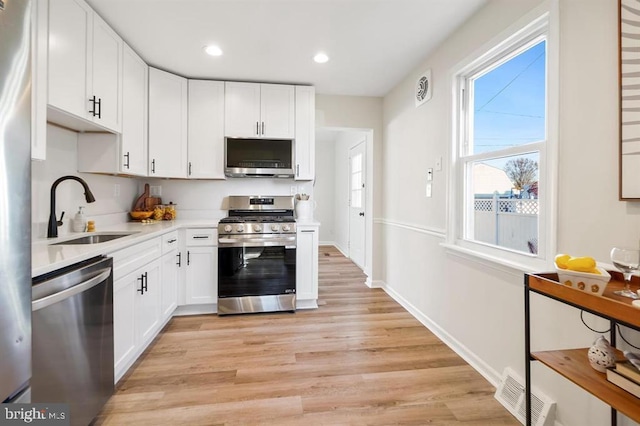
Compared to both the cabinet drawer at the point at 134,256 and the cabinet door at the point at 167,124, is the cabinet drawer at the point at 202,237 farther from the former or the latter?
the cabinet door at the point at 167,124

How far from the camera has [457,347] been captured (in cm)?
227

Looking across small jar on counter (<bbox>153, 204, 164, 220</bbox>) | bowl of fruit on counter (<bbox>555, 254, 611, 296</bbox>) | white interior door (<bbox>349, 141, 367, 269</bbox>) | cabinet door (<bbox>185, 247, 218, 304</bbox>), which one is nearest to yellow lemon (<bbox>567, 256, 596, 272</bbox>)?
bowl of fruit on counter (<bbox>555, 254, 611, 296</bbox>)

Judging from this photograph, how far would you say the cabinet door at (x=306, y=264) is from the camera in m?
3.09

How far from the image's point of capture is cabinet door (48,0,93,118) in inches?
65.3

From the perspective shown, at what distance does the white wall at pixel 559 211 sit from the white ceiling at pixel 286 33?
0.28 metres

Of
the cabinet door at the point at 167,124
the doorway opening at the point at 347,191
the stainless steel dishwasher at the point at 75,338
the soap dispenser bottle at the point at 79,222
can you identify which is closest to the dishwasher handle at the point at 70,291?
the stainless steel dishwasher at the point at 75,338

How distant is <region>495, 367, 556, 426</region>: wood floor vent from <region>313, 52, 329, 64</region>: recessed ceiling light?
277 cm

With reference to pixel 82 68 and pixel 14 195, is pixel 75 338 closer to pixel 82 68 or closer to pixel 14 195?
pixel 14 195

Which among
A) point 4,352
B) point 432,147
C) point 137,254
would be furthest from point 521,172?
point 137,254

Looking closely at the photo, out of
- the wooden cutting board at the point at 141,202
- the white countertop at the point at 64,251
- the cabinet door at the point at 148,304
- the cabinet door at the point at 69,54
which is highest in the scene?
the cabinet door at the point at 69,54

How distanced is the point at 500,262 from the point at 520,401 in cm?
76

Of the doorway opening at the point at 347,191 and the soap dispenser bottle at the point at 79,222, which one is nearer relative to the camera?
the soap dispenser bottle at the point at 79,222

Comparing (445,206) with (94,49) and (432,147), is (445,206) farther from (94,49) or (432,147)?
(94,49)

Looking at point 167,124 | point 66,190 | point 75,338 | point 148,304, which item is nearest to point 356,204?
point 167,124
